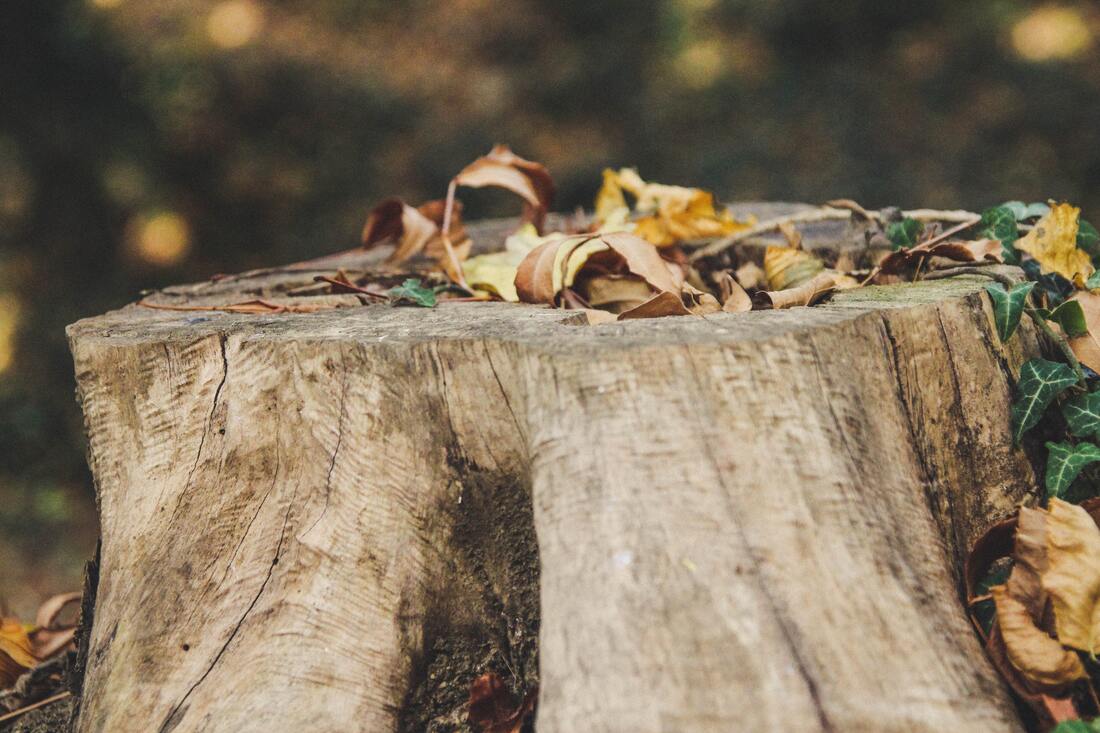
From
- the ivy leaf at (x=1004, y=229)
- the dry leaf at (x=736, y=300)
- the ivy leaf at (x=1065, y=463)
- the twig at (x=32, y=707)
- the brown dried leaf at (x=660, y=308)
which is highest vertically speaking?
the ivy leaf at (x=1004, y=229)

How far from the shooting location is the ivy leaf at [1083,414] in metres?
1.14

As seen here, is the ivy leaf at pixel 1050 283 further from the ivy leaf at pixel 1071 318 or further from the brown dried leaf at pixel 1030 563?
the brown dried leaf at pixel 1030 563

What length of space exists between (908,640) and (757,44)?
370 cm

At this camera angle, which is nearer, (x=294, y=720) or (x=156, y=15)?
(x=294, y=720)

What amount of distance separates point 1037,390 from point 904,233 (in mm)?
462

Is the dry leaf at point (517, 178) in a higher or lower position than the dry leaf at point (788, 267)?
higher

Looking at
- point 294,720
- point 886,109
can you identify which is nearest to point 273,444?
point 294,720

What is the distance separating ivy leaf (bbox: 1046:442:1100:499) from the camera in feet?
3.62

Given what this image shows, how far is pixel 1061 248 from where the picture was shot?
1.33m

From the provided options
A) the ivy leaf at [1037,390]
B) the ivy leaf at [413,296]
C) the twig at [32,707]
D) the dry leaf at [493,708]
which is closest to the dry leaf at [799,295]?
the ivy leaf at [1037,390]

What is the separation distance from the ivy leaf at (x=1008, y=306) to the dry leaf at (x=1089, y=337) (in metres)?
0.13

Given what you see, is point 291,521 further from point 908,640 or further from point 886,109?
point 886,109

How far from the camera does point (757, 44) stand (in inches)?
160

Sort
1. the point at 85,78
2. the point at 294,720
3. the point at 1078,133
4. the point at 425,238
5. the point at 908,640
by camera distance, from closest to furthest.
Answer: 1. the point at 908,640
2. the point at 294,720
3. the point at 425,238
4. the point at 85,78
5. the point at 1078,133
